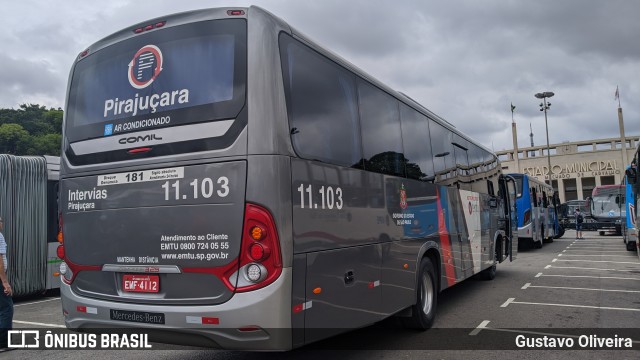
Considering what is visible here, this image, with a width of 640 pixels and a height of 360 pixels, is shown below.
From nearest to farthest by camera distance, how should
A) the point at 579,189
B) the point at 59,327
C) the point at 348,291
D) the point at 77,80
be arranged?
the point at 348,291 < the point at 77,80 < the point at 59,327 < the point at 579,189

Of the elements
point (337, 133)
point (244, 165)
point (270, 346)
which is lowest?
point (270, 346)

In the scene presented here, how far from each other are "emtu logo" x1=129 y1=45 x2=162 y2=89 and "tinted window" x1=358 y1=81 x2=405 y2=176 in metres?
2.23

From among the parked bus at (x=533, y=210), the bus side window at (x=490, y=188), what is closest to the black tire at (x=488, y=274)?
the bus side window at (x=490, y=188)

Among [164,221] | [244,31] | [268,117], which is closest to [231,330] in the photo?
[164,221]

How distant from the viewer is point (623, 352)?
5.54 m

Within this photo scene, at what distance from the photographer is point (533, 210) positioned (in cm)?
1998

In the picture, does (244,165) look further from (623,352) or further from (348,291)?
(623,352)

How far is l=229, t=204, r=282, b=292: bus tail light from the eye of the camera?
3750 millimetres

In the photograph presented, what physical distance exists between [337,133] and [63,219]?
292 cm

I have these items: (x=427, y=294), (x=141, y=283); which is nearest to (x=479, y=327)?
(x=427, y=294)

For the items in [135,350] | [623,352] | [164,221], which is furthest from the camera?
[135,350]

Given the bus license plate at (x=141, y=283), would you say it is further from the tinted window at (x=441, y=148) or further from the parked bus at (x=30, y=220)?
the parked bus at (x=30, y=220)

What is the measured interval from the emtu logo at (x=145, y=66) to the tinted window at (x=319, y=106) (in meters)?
1.22

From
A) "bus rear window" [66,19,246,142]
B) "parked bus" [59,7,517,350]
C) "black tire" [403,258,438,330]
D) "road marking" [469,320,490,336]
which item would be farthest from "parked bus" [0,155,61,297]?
"road marking" [469,320,490,336]
